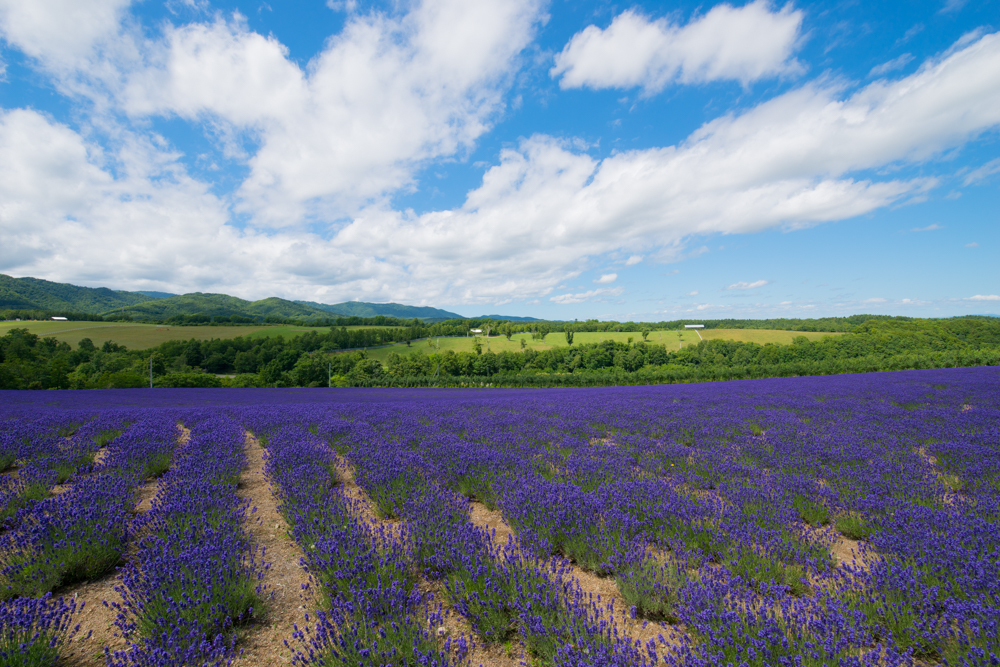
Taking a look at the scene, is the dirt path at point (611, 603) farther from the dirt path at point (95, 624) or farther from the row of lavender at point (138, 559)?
the dirt path at point (95, 624)

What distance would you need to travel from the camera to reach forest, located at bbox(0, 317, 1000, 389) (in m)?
32.0

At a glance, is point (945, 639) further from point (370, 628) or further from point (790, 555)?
point (370, 628)

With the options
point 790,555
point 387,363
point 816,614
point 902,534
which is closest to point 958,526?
point 902,534

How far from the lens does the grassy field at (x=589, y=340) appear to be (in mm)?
56822

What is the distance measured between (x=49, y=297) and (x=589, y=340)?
198 m

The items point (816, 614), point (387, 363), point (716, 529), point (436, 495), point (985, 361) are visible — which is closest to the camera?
point (816, 614)

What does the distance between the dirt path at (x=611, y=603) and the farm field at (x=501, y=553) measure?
21 mm

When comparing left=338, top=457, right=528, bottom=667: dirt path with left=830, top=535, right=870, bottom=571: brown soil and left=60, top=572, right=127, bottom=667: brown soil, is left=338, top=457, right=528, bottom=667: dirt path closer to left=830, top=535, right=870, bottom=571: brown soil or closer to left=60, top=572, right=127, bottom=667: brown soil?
left=60, top=572, right=127, bottom=667: brown soil

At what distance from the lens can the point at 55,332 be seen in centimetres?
5847

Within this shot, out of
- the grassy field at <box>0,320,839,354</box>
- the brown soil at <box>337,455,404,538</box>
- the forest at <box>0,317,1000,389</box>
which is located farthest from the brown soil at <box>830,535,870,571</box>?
the grassy field at <box>0,320,839,354</box>

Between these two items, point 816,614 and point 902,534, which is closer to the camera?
point 816,614

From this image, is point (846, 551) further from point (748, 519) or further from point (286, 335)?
point (286, 335)

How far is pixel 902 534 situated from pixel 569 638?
284cm

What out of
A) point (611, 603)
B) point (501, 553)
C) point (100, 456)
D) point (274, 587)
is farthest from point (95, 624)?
point (100, 456)
